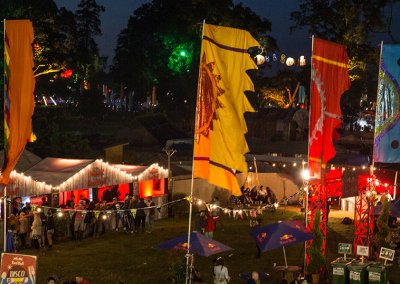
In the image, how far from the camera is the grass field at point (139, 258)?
17.4 m

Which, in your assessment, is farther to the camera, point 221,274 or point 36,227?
point 36,227

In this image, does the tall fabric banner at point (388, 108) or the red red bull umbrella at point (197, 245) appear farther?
the tall fabric banner at point (388, 108)

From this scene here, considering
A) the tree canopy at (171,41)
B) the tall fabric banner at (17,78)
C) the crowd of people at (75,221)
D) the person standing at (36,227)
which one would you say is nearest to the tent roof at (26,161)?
the crowd of people at (75,221)

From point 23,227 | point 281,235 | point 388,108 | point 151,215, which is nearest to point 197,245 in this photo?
point 281,235

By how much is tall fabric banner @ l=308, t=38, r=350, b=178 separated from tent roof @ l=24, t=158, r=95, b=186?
983 centimetres

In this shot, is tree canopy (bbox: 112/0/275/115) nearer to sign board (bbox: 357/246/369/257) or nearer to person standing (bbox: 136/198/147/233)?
Result: person standing (bbox: 136/198/147/233)

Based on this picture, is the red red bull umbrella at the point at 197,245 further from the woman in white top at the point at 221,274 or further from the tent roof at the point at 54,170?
the tent roof at the point at 54,170

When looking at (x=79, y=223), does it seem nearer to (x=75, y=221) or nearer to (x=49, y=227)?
(x=75, y=221)

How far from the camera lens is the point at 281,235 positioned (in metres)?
15.4

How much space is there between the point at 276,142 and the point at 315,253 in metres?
34.9

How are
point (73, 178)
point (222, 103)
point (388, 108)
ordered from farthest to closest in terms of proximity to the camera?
point (73, 178)
point (388, 108)
point (222, 103)

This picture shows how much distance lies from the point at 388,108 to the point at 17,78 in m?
10.0

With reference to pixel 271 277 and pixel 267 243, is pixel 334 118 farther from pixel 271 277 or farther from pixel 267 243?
pixel 271 277

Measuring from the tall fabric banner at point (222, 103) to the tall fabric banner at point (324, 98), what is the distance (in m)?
3.65
